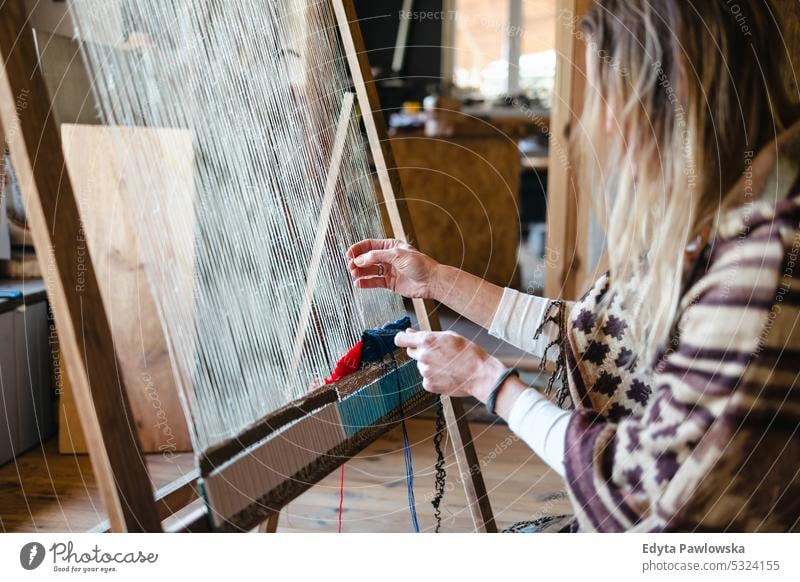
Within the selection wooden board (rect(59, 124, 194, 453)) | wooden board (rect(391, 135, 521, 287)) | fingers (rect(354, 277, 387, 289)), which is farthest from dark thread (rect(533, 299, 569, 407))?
wooden board (rect(391, 135, 521, 287))

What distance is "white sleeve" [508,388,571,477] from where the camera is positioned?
3.26 feet

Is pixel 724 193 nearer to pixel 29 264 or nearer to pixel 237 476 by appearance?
pixel 237 476

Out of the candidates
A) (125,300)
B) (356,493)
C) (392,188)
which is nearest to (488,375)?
(392,188)

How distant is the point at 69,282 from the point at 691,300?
694 millimetres

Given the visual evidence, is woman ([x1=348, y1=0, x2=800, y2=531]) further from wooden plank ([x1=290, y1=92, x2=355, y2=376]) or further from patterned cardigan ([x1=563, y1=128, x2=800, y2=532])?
wooden plank ([x1=290, y1=92, x2=355, y2=376])

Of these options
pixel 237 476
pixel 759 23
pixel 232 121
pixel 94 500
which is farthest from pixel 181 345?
pixel 94 500

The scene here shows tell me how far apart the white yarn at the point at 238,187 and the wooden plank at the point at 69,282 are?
0.08 m

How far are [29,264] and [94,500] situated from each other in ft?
2.41

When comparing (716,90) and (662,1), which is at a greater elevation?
(662,1)

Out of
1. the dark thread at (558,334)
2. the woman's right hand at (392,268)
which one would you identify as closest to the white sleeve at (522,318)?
the dark thread at (558,334)

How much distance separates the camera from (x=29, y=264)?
226 centimetres

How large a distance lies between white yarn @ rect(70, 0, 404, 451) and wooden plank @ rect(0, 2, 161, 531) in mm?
81

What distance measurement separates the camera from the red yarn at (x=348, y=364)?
1.19 metres

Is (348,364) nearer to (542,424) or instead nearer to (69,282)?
(542,424)
